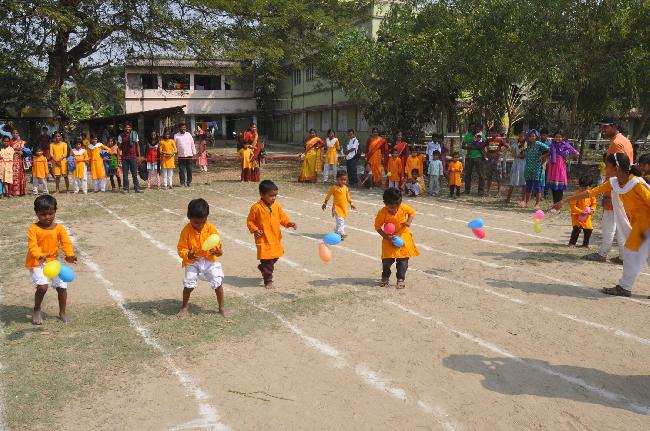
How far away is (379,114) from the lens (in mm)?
27812

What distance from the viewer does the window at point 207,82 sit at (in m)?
46.7

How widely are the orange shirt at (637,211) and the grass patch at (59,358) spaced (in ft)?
17.1

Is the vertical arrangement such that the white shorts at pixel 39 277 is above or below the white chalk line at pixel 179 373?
above

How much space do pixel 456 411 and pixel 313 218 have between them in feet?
27.5

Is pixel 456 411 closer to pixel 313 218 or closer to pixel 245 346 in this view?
pixel 245 346

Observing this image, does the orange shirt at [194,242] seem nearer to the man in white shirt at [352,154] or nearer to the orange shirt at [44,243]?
the orange shirt at [44,243]

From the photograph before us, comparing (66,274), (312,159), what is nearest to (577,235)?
(66,274)

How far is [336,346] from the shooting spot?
5.09 metres

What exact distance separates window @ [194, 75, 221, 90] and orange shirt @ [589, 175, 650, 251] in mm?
43641

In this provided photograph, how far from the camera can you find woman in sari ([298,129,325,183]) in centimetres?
1786

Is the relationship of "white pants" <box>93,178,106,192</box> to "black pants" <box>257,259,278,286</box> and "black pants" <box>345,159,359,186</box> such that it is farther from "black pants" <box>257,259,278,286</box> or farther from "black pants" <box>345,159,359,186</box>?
"black pants" <box>257,259,278,286</box>

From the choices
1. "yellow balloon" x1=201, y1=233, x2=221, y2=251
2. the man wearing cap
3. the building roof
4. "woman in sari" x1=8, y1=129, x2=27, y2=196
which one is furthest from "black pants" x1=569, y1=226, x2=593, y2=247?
the building roof

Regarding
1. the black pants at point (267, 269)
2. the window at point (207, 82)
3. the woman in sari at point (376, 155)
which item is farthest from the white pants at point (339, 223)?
the window at point (207, 82)

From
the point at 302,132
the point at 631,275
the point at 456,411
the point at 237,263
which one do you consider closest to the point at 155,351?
the point at 456,411
